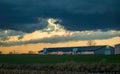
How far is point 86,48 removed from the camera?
4589 inches

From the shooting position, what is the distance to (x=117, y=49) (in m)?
111

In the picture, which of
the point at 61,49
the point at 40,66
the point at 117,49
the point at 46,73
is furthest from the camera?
the point at 61,49

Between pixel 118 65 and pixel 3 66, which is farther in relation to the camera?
pixel 3 66

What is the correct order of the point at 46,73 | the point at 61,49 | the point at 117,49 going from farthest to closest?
the point at 61,49, the point at 117,49, the point at 46,73

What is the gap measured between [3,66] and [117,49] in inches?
2456

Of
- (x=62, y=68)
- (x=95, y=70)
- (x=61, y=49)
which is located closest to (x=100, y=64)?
(x=95, y=70)

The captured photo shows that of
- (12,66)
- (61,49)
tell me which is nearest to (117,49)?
(61,49)

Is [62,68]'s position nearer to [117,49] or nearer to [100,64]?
[100,64]

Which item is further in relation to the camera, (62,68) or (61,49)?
(61,49)

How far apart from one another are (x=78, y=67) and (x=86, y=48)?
6809 cm

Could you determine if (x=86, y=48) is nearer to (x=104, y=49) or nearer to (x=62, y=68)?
(x=104, y=49)

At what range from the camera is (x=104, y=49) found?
118m

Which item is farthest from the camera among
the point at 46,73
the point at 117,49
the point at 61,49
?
the point at 61,49

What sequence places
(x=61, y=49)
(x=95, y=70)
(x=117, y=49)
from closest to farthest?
(x=95, y=70) < (x=117, y=49) < (x=61, y=49)
